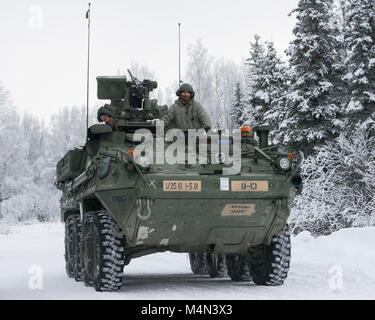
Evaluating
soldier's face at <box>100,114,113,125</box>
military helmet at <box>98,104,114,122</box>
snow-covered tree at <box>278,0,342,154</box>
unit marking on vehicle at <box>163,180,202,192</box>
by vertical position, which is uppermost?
snow-covered tree at <box>278,0,342,154</box>

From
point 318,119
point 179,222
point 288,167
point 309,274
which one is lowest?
point 309,274

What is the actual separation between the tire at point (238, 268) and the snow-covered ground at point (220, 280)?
0.52 ft

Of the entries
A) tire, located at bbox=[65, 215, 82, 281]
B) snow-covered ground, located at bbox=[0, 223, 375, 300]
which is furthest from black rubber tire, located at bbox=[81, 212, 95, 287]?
tire, located at bbox=[65, 215, 82, 281]

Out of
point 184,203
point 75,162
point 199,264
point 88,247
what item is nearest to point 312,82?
point 199,264

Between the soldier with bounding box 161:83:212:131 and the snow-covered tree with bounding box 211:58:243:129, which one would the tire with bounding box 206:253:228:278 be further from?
the snow-covered tree with bounding box 211:58:243:129

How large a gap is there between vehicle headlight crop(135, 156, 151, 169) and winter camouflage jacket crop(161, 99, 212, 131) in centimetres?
222

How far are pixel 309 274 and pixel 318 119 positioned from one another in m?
13.9

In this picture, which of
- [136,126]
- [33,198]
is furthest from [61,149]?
[136,126]

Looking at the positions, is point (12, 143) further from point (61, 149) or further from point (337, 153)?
point (337, 153)

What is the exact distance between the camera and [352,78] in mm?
22781

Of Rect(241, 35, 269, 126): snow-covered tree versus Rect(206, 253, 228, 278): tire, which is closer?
Rect(206, 253, 228, 278): tire

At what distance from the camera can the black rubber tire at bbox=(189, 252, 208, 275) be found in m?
12.5

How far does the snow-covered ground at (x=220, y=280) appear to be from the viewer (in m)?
8.20

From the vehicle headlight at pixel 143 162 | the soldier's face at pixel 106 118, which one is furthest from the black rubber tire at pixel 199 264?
the vehicle headlight at pixel 143 162
